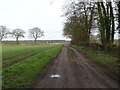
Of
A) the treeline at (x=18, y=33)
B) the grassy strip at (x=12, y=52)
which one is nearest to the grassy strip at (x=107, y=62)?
the grassy strip at (x=12, y=52)

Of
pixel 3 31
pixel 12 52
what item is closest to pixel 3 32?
pixel 3 31

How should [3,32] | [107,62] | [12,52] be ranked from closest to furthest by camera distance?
[107,62] → [12,52] → [3,32]

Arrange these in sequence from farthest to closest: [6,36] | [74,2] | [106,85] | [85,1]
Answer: [6,36]
[85,1]
[74,2]
[106,85]

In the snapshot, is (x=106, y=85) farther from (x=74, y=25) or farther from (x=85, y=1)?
(x=74, y=25)

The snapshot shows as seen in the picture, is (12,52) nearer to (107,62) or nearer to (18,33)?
(107,62)

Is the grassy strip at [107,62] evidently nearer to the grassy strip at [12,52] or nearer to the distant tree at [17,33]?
the grassy strip at [12,52]

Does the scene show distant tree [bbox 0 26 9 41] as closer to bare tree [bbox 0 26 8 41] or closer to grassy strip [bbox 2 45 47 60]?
bare tree [bbox 0 26 8 41]

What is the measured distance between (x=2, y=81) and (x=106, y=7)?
101 ft

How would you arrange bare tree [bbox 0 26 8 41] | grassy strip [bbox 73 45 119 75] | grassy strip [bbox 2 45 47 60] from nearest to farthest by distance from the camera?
grassy strip [bbox 73 45 119 75]
grassy strip [bbox 2 45 47 60]
bare tree [bbox 0 26 8 41]

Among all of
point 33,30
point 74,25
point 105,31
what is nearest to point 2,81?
point 105,31

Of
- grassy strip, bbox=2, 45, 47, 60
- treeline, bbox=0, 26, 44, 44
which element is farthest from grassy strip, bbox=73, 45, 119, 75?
treeline, bbox=0, 26, 44, 44

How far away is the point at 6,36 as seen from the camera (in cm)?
16888

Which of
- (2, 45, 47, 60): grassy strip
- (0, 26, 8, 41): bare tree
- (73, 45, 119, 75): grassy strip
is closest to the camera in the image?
(73, 45, 119, 75): grassy strip

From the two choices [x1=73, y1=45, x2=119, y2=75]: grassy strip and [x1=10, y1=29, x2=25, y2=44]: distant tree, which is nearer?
[x1=73, y1=45, x2=119, y2=75]: grassy strip
